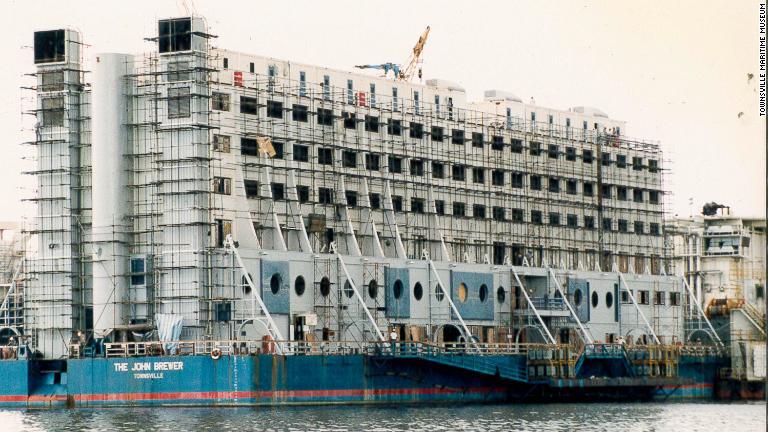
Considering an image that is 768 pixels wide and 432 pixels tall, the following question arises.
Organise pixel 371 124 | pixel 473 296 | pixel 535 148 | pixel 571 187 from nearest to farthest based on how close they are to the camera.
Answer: pixel 371 124 < pixel 473 296 < pixel 535 148 < pixel 571 187

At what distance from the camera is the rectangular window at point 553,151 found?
111m

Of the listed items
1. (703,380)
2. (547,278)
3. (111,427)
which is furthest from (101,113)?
(703,380)

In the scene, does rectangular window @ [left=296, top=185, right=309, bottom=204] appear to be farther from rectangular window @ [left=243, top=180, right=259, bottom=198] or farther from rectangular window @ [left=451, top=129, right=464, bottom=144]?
rectangular window @ [left=451, top=129, right=464, bottom=144]

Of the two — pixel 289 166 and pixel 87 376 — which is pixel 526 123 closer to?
pixel 289 166

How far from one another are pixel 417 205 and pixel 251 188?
13201mm

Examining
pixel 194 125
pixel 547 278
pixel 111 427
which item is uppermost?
pixel 194 125

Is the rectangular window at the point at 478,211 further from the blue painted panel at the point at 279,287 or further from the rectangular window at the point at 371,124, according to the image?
the blue painted panel at the point at 279,287

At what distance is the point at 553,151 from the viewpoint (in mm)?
111125

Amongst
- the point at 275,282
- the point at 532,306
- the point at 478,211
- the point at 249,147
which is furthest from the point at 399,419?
the point at 478,211

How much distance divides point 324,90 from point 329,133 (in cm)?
360

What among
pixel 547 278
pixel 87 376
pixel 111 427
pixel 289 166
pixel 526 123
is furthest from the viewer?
pixel 526 123

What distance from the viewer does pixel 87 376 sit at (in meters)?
86.7

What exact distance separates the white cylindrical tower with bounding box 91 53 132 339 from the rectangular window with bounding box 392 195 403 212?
54.7 ft

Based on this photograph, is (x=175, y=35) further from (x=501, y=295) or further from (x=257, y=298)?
(x=501, y=295)
